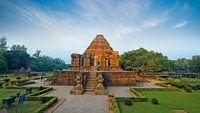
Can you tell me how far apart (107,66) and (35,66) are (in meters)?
34.3

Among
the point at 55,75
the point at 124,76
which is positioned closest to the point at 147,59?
the point at 124,76

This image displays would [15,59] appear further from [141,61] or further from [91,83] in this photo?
[91,83]

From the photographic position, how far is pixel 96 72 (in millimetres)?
20844

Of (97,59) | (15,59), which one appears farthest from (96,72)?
(15,59)

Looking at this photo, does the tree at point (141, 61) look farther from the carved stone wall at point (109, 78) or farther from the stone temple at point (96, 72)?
the carved stone wall at point (109, 78)

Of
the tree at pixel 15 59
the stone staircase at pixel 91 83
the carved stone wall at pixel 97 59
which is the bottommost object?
the stone staircase at pixel 91 83

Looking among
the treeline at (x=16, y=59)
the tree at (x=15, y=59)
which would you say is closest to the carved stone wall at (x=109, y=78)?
the treeline at (x=16, y=59)

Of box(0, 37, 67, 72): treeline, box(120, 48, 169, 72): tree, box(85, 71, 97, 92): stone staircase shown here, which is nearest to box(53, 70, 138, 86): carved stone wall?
box(85, 71, 97, 92): stone staircase

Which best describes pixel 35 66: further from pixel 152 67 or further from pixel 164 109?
pixel 164 109

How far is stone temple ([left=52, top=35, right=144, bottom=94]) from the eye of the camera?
17.2 meters

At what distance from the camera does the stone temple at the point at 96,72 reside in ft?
56.4

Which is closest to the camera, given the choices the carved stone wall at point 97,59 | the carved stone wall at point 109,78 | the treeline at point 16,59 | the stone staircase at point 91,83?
the stone staircase at point 91,83

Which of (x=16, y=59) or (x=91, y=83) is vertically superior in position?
(x=16, y=59)

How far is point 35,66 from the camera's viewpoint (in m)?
56.7
